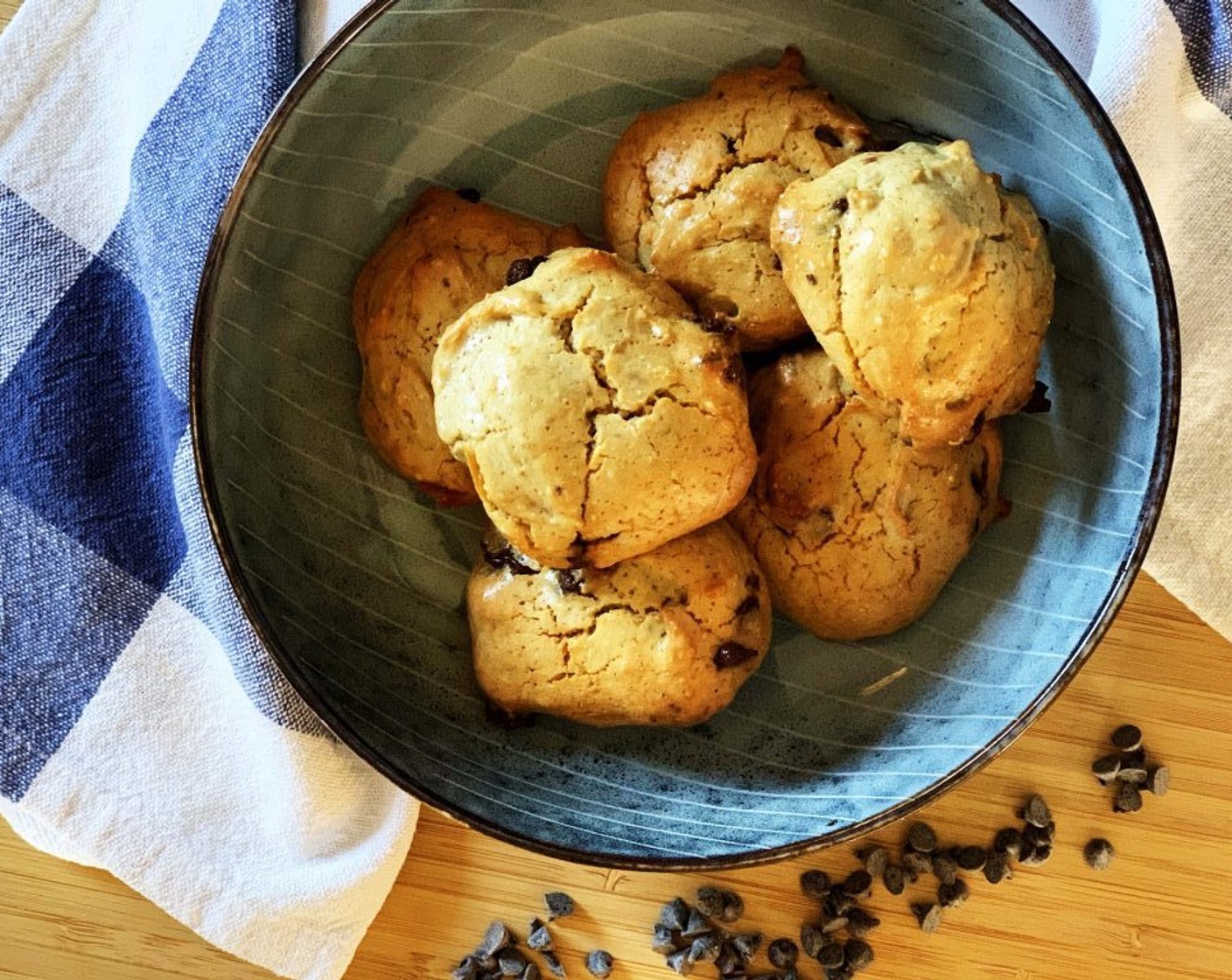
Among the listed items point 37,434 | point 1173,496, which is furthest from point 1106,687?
point 37,434

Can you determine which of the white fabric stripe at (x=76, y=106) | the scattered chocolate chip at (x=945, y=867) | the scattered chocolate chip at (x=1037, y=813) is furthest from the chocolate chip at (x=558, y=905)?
the white fabric stripe at (x=76, y=106)

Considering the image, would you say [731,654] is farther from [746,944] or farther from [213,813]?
[213,813]

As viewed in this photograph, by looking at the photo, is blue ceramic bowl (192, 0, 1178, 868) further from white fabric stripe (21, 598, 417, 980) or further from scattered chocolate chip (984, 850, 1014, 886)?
scattered chocolate chip (984, 850, 1014, 886)

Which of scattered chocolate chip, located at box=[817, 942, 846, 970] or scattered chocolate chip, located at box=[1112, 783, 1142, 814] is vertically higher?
scattered chocolate chip, located at box=[1112, 783, 1142, 814]

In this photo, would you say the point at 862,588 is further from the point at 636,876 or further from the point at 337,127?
the point at 337,127

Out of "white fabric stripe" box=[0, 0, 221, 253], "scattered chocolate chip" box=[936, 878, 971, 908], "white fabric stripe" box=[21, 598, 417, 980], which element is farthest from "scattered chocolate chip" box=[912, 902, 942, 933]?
"white fabric stripe" box=[0, 0, 221, 253]

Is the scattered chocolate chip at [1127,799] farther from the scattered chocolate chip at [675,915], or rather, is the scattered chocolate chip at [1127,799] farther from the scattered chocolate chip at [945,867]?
the scattered chocolate chip at [675,915]

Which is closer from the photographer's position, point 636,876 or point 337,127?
point 337,127
